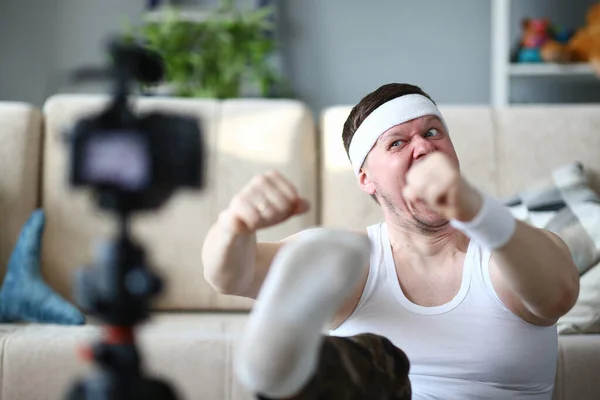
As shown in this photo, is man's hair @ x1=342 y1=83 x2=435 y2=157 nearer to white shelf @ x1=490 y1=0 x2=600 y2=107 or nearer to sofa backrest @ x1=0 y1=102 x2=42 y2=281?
sofa backrest @ x1=0 y1=102 x2=42 y2=281

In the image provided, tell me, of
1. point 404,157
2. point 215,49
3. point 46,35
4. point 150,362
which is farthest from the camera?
point 46,35

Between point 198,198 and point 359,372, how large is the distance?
1295 mm

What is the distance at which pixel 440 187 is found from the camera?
0.89 metres

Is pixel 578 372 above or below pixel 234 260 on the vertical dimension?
below

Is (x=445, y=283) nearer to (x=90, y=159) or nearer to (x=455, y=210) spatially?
(x=455, y=210)

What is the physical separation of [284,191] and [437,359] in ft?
1.74

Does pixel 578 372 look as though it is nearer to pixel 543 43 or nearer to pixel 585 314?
pixel 585 314

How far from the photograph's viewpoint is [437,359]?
4.13 feet

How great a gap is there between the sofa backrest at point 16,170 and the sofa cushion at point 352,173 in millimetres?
894

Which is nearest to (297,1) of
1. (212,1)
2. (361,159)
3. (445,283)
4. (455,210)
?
(212,1)

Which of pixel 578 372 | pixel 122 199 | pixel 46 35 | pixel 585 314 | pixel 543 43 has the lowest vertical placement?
pixel 578 372

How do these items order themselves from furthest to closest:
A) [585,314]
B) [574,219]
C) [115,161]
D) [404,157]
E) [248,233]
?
1. [574,219]
2. [585,314]
3. [404,157]
4. [248,233]
5. [115,161]

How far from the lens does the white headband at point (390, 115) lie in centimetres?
140

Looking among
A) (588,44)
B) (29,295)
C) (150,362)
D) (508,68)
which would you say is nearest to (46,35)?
(29,295)
